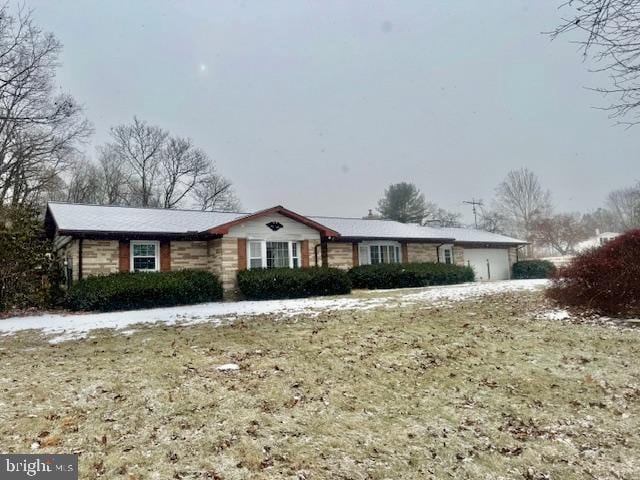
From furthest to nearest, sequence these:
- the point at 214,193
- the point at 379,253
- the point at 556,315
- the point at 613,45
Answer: the point at 214,193, the point at 379,253, the point at 556,315, the point at 613,45

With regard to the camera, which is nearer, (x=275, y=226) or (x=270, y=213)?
(x=270, y=213)

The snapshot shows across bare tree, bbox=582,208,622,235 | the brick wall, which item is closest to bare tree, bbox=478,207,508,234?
bare tree, bbox=582,208,622,235

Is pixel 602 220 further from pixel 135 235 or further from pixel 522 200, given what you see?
pixel 135 235

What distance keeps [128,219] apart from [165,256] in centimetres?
249

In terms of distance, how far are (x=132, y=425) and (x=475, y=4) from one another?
7.03 meters

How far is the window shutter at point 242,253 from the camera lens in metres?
14.9

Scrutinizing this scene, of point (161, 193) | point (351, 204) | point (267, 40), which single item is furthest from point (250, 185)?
point (267, 40)

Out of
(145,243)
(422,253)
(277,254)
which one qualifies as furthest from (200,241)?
(422,253)

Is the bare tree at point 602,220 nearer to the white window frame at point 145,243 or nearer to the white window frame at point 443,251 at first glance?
the white window frame at point 443,251

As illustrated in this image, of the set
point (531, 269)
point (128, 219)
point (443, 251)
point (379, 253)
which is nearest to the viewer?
point (128, 219)

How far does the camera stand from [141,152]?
36.1 meters

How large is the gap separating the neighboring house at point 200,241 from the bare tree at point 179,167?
67.1ft

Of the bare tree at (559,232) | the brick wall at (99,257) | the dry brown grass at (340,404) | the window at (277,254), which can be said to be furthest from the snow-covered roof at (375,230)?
the bare tree at (559,232)

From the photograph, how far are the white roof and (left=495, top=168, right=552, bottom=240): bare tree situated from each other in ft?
95.7
